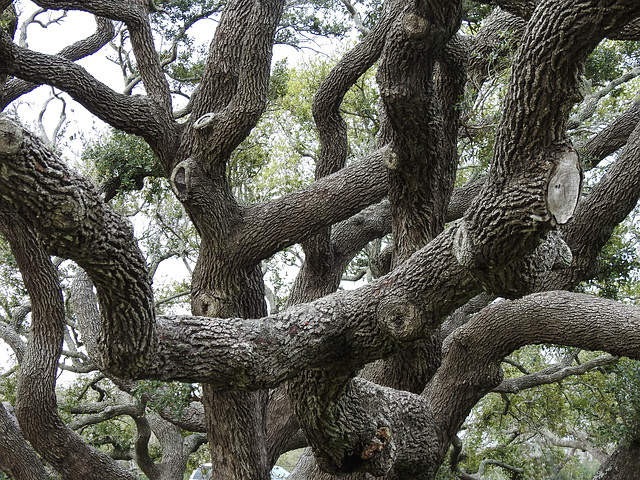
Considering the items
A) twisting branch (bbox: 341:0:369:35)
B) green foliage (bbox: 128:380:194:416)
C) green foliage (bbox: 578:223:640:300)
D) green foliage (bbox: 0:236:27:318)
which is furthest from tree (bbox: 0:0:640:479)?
green foliage (bbox: 0:236:27:318)

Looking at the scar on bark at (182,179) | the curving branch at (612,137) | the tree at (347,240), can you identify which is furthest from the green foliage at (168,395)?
the curving branch at (612,137)

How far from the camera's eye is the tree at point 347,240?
2502 millimetres

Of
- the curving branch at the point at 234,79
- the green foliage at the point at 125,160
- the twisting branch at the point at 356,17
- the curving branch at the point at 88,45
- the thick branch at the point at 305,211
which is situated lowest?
the thick branch at the point at 305,211

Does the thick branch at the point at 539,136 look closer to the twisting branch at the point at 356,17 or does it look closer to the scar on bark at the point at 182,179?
the scar on bark at the point at 182,179

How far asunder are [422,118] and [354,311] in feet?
5.50

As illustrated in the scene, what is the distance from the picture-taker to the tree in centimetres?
250

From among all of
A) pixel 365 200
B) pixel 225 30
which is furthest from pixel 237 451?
pixel 225 30

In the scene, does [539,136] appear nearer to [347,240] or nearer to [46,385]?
[347,240]

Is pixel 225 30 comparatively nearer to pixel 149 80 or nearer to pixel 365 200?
pixel 149 80

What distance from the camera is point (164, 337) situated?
2910 millimetres

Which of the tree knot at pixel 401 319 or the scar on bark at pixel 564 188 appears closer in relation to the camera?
the scar on bark at pixel 564 188

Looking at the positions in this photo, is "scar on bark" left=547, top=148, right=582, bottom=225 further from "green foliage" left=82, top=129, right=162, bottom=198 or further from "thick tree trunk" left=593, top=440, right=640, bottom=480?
"green foliage" left=82, top=129, right=162, bottom=198

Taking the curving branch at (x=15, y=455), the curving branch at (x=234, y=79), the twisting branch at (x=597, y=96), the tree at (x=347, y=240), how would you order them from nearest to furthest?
the tree at (x=347, y=240)
the curving branch at (x=234, y=79)
the curving branch at (x=15, y=455)
the twisting branch at (x=597, y=96)

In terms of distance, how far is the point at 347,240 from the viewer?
6.71 meters
